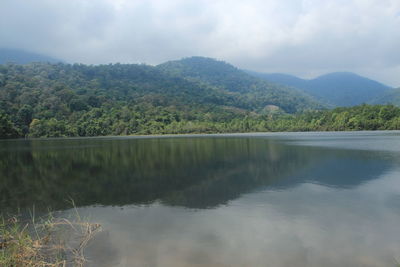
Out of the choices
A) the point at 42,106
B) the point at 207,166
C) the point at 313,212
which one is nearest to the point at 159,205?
the point at 313,212

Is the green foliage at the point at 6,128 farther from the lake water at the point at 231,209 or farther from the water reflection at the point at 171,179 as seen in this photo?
the lake water at the point at 231,209

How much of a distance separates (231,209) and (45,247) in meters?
7.11

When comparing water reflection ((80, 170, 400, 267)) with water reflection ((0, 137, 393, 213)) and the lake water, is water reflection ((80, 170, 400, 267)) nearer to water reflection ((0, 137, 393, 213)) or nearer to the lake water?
the lake water

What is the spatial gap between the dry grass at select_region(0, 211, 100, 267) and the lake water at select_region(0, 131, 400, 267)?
589 millimetres

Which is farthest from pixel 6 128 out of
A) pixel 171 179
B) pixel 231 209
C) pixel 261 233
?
pixel 261 233

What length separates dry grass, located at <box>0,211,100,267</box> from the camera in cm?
652

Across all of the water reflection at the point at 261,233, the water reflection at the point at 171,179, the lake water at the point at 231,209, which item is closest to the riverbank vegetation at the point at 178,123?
the water reflection at the point at 171,179

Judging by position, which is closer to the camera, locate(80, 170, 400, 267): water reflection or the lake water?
locate(80, 170, 400, 267): water reflection

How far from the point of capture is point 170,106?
164 meters

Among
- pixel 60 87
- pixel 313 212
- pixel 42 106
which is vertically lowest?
pixel 313 212

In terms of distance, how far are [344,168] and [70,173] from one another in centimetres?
2101

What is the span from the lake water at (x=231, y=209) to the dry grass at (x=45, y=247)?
59 centimetres

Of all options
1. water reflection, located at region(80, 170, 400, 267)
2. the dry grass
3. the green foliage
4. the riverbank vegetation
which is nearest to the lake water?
water reflection, located at region(80, 170, 400, 267)

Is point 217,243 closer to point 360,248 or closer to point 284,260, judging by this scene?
point 284,260
